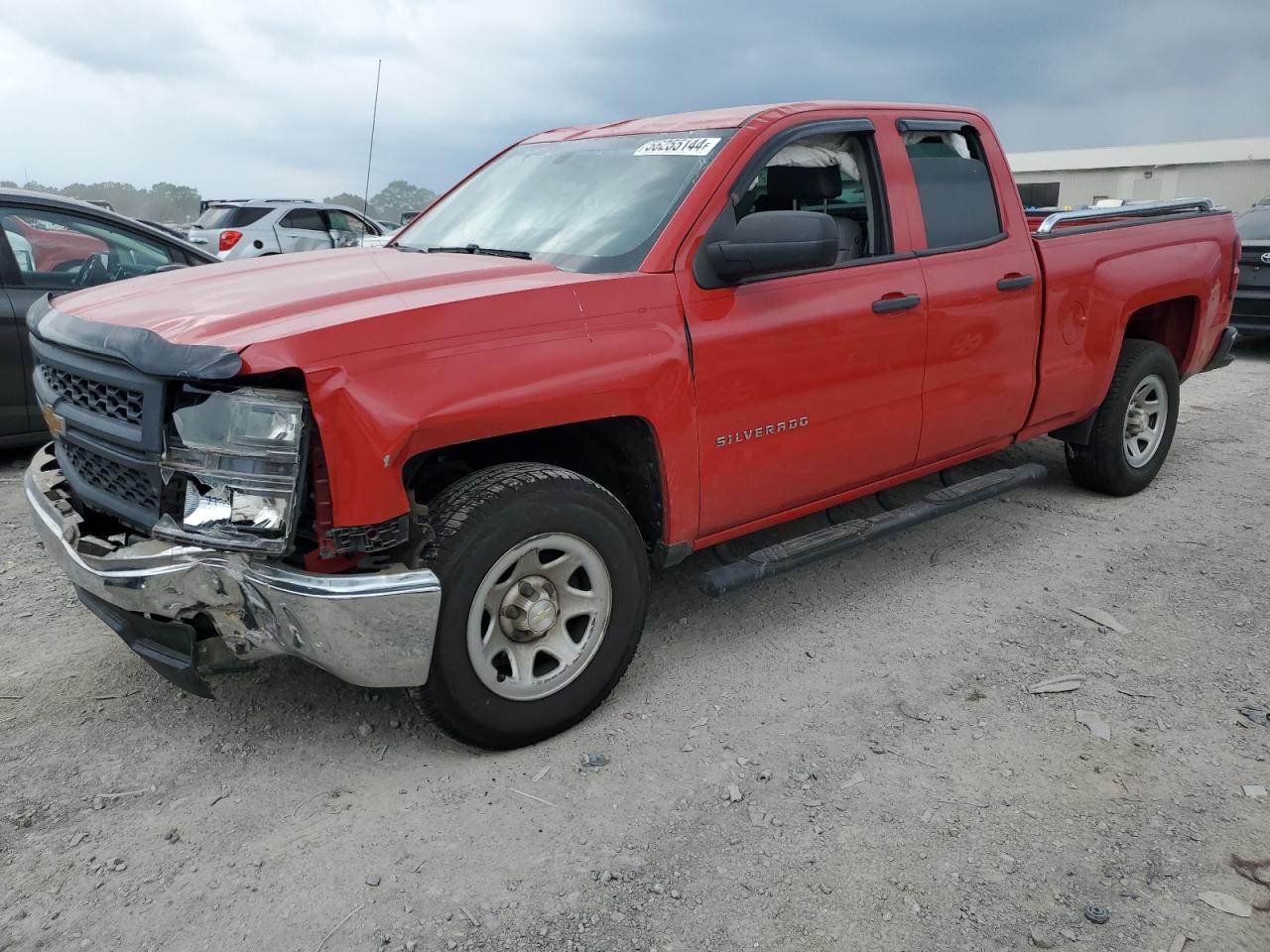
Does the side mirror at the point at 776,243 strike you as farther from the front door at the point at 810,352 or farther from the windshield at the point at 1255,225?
the windshield at the point at 1255,225

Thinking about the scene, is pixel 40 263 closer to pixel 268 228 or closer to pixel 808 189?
pixel 808 189

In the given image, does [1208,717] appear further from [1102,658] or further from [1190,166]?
[1190,166]

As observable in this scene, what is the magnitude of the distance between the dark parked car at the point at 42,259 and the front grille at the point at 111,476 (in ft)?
8.29

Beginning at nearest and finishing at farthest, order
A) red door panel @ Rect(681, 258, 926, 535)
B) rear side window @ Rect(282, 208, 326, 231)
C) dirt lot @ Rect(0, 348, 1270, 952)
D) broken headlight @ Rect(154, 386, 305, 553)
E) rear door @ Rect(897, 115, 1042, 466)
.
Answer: dirt lot @ Rect(0, 348, 1270, 952) < broken headlight @ Rect(154, 386, 305, 553) < red door panel @ Rect(681, 258, 926, 535) < rear door @ Rect(897, 115, 1042, 466) < rear side window @ Rect(282, 208, 326, 231)

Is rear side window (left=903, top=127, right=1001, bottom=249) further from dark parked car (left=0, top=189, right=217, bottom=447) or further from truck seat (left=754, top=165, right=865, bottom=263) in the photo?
dark parked car (left=0, top=189, right=217, bottom=447)

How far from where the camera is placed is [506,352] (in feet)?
8.80

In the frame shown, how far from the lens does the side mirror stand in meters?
3.04

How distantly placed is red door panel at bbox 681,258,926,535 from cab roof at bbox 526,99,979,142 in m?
0.61

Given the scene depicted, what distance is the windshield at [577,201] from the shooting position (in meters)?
3.24

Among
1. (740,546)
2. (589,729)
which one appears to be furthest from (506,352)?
(740,546)

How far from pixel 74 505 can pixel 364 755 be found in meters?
1.19

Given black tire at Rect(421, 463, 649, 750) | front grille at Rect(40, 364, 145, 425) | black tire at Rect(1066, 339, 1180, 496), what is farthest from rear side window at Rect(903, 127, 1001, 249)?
front grille at Rect(40, 364, 145, 425)

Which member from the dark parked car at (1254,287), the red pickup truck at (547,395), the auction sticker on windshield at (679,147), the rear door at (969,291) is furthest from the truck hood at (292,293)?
the dark parked car at (1254,287)

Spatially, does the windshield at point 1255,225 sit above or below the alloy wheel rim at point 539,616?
above
